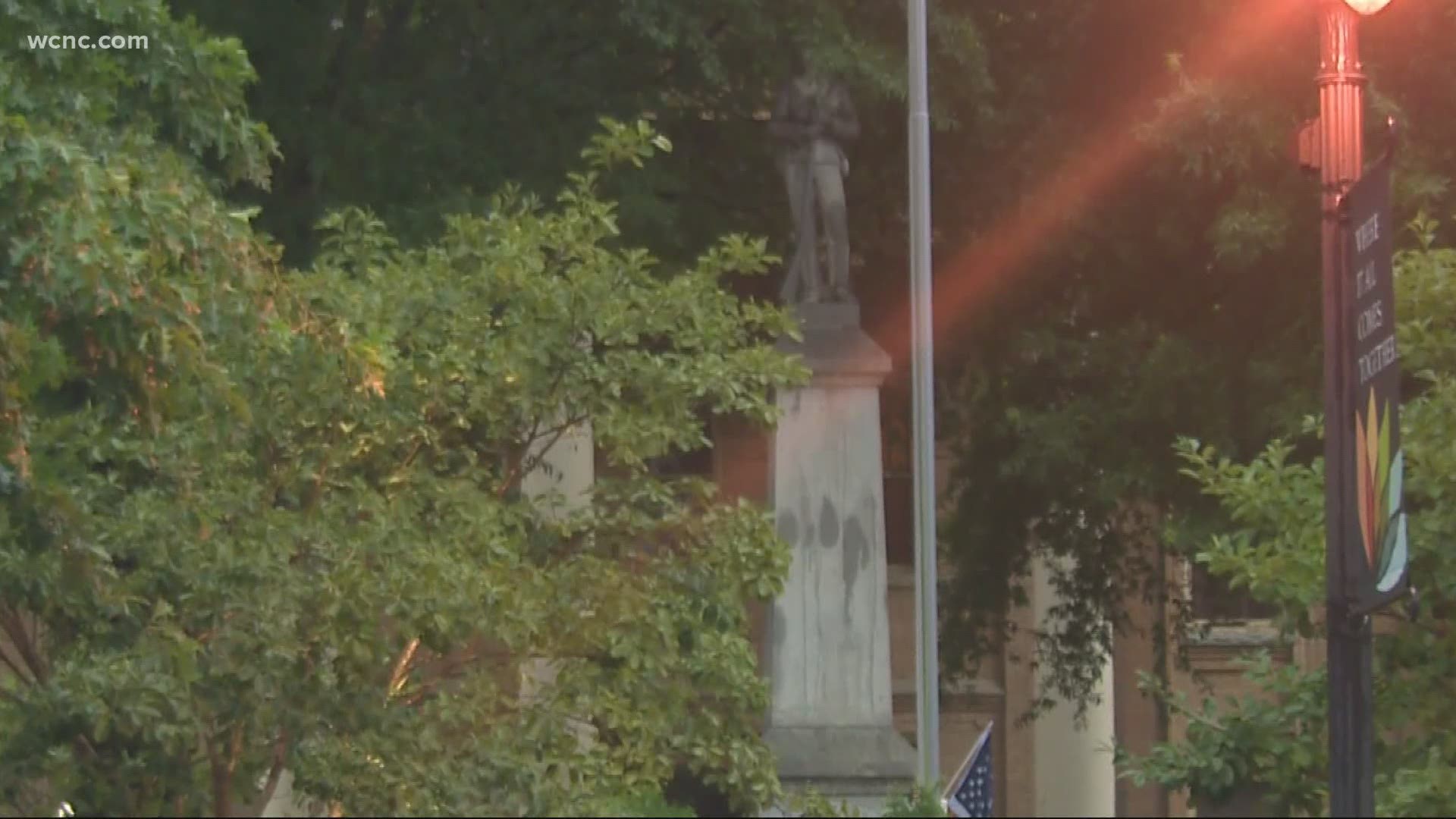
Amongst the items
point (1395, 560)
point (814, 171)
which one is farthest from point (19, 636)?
point (814, 171)

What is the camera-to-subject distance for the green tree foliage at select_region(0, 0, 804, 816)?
11195 mm

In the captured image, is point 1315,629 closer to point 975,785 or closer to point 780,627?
point 975,785

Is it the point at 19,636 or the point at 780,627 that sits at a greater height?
the point at 780,627

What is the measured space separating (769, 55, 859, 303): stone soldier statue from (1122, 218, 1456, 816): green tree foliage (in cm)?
563

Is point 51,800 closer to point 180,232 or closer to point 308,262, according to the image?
point 180,232

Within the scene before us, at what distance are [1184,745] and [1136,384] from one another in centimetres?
826

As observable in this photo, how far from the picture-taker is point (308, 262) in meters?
19.0

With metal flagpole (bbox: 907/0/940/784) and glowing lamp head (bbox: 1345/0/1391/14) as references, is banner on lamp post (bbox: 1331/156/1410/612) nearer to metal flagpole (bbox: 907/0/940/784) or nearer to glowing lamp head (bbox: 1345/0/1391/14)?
glowing lamp head (bbox: 1345/0/1391/14)

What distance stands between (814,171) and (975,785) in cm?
642

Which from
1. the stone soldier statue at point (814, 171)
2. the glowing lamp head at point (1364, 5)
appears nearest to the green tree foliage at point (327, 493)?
the glowing lamp head at point (1364, 5)

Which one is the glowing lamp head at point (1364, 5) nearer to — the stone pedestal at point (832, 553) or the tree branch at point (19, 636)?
the tree branch at point (19, 636)

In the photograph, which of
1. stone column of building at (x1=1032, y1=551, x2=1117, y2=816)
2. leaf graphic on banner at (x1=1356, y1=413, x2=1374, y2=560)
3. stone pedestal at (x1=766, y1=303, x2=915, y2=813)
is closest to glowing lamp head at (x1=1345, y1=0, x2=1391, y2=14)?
leaf graphic on banner at (x1=1356, y1=413, x2=1374, y2=560)

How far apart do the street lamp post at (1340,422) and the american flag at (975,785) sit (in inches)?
167

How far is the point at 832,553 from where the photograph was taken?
18.1 meters
